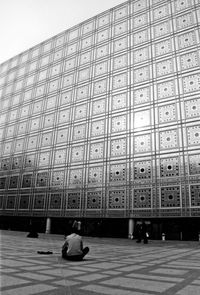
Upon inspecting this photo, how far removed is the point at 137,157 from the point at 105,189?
2.98 metres

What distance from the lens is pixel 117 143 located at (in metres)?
18.4

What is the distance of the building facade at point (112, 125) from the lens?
1622cm

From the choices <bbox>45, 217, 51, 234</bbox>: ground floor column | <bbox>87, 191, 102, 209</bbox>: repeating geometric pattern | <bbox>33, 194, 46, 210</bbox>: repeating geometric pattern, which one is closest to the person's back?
<bbox>87, 191, 102, 209</bbox>: repeating geometric pattern

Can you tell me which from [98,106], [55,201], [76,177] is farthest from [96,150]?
[55,201]

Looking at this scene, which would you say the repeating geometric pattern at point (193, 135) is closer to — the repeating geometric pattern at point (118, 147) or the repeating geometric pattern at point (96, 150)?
the repeating geometric pattern at point (118, 147)

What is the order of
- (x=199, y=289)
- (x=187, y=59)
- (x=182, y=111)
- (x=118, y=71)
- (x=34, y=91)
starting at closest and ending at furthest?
(x=199, y=289) → (x=182, y=111) → (x=187, y=59) → (x=118, y=71) → (x=34, y=91)

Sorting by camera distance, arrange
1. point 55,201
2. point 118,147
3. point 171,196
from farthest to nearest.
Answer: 1. point 55,201
2. point 118,147
3. point 171,196

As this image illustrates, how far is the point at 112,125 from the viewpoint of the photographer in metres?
19.2

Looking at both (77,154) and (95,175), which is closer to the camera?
(95,175)

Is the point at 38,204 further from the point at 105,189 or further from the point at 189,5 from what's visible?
the point at 189,5

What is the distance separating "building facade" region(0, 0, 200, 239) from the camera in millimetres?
16219

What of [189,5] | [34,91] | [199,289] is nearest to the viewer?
[199,289]

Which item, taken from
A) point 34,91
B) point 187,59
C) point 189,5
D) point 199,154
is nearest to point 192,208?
point 199,154

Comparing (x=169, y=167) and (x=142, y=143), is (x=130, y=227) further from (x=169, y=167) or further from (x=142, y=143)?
(x=142, y=143)
